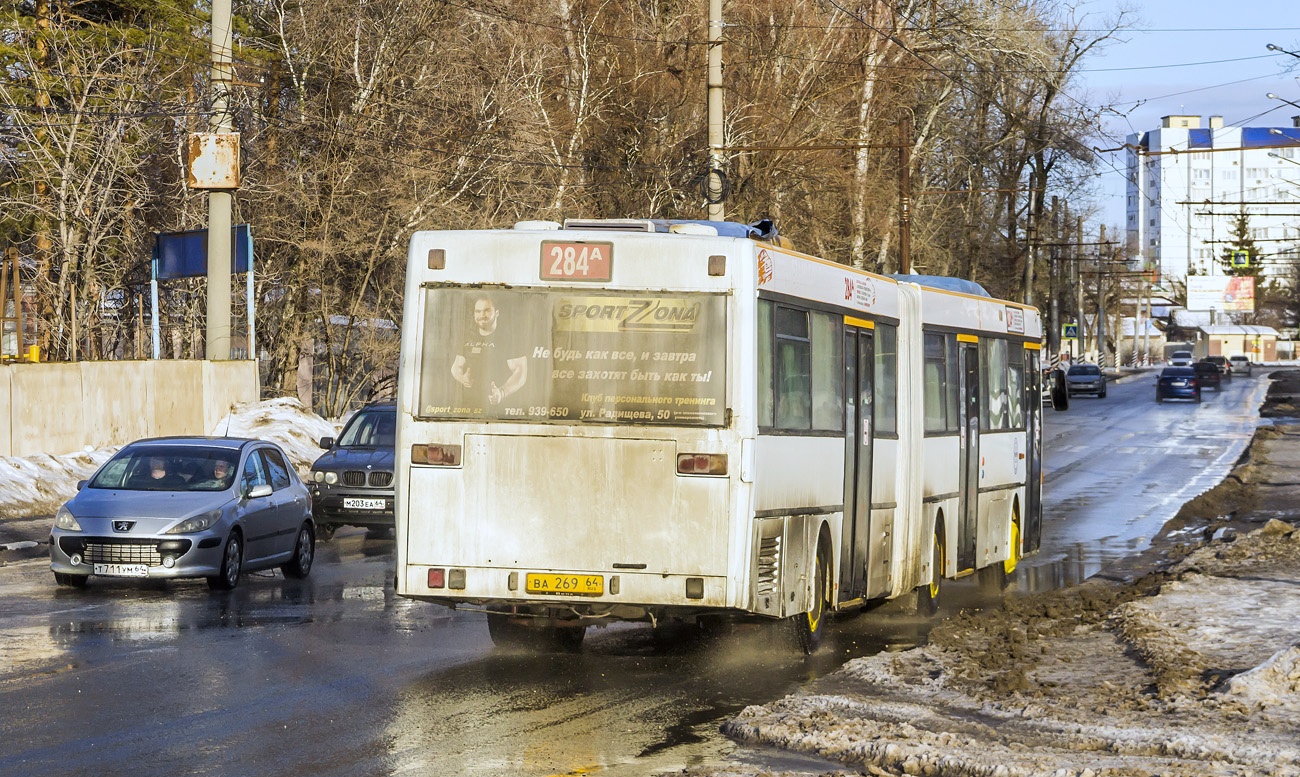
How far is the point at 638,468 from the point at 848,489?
2759 millimetres

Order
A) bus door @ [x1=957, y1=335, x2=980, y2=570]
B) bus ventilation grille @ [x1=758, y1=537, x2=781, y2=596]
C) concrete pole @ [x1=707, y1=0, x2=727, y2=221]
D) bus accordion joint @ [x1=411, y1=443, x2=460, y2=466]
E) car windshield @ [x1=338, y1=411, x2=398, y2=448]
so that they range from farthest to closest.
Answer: concrete pole @ [x1=707, y1=0, x2=727, y2=221] → car windshield @ [x1=338, y1=411, x2=398, y2=448] → bus door @ [x1=957, y1=335, x2=980, y2=570] → bus ventilation grille @ [x1=758, y1=537, x2=781, y2=596] → bus accordion joint @ [x1=411, y1=443, x2=460, y2=466]

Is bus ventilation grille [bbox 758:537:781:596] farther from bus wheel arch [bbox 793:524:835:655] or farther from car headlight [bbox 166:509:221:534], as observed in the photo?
car headlight [bbox 166:509:221:534]

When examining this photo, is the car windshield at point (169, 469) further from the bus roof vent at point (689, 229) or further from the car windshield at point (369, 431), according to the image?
the bus roof vent at point (689, 229)

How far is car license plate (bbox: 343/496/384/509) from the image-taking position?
21.2m

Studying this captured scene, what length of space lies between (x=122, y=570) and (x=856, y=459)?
21.5 ft

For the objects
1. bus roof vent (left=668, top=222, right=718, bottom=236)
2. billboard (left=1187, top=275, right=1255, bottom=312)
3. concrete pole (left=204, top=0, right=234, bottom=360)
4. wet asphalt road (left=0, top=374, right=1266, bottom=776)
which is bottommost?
wet asphalt road (left=0, top=374, right=1266, bottom=776)

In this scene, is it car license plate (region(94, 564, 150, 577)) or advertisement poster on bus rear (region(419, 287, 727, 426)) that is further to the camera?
car license plate (region(94, 564, 150, 577))

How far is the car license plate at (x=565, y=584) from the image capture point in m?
10.2

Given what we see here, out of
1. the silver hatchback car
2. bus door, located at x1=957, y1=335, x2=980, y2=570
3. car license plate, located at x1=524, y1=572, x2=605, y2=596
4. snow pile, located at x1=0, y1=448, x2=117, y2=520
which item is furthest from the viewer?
snow pile, located at x1=0, y1=448, x2=117, y2=520

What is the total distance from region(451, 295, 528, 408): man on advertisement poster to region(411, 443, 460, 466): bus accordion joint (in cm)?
30

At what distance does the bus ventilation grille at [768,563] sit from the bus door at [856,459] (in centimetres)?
171

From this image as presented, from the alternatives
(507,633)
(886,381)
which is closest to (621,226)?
(507,633)

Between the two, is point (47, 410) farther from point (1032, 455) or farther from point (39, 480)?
point (1032, 455)

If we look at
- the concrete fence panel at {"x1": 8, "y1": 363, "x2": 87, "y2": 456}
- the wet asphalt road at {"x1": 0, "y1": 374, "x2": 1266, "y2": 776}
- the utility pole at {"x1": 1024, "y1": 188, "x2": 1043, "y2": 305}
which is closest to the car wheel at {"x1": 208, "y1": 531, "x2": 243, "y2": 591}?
the wet asphalt road at {"x1": 0, "y1": 374, "x2": 1266, "y2": 776}
